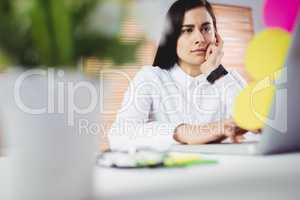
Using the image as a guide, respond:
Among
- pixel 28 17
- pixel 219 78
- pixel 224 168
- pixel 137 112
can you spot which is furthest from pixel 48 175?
pixel 219 78

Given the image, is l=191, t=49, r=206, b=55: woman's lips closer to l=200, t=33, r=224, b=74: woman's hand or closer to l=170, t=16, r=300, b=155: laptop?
l=200, t=33, r=224, b=74: woman's hand

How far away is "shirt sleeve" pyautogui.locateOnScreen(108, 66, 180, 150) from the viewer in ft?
4.48

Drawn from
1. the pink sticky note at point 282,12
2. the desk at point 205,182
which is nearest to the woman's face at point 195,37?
the pink sticky note at point 282,12

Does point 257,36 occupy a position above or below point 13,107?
above

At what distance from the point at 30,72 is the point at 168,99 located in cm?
90

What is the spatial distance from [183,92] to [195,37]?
23 cm

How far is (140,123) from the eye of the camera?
139 cm

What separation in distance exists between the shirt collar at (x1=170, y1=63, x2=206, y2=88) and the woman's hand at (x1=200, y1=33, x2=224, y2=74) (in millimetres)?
38

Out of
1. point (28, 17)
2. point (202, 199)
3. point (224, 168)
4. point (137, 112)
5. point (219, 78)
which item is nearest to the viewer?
point (28, 17)

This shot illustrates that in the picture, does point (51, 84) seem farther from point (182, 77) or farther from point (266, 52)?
point (266, 52)

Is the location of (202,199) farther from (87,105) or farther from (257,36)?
(257,36)

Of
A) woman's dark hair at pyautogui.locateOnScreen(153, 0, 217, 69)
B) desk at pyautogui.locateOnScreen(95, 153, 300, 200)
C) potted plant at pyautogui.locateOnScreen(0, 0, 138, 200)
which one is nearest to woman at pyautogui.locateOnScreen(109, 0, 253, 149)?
woman's dark hair at pyautogui.locateOnScreen(153, 0, 217, 69)

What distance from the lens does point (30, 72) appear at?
595 millimetres

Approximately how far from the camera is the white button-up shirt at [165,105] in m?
1.38
